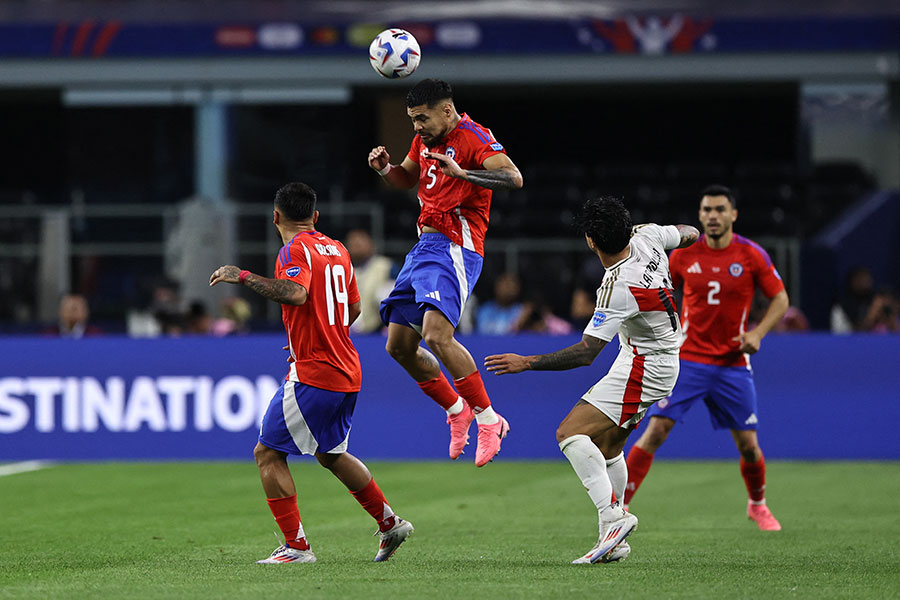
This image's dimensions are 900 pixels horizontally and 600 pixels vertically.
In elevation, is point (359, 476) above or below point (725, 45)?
below

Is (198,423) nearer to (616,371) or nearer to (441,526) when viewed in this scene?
(441,526)

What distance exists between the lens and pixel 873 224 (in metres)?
20.7

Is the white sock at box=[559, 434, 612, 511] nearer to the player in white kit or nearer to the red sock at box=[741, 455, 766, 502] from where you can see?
the player in white kit

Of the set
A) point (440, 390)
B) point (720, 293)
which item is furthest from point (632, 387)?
point (720, 293)

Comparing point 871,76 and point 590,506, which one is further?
point 871,76

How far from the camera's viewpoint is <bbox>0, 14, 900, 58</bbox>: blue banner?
22.5 metres

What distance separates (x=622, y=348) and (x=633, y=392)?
0.33m

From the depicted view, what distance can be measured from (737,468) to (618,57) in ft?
37.8

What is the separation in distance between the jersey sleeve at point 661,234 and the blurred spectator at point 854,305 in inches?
374

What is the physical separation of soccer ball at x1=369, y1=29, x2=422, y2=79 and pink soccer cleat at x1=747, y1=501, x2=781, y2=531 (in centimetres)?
399

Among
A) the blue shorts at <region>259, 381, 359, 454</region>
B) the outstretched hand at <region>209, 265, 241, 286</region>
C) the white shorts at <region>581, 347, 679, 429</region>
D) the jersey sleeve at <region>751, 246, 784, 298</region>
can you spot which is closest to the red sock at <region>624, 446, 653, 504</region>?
the jersey sleeve at <region>751, 246, 784, 298</region>

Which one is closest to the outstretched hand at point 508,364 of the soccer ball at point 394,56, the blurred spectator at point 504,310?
the soccer ball at point 394,56

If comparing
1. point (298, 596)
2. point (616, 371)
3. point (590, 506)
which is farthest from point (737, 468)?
point (298, 596)

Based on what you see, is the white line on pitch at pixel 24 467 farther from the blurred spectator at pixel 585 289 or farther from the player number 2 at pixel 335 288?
the player number 2 at pixel 335 288
